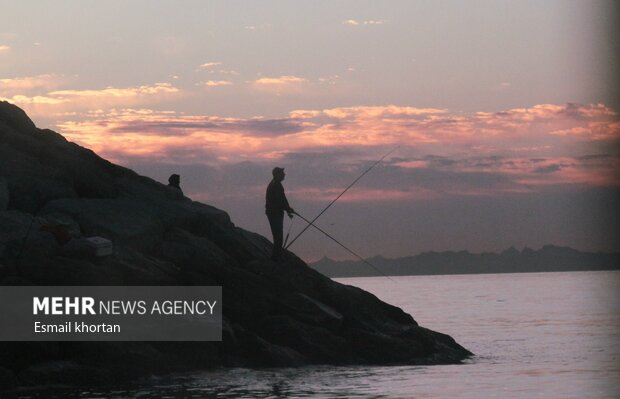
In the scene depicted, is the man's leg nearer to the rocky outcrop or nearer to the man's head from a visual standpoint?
the rocky outcrop

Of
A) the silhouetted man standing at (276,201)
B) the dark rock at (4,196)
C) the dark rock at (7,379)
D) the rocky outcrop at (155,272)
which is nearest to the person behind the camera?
the dark rock at (7,379)

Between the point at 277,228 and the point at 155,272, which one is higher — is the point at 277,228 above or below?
above

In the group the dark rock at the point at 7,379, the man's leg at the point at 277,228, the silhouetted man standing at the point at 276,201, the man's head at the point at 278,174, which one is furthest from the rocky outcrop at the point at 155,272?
the man's head at the point at 278,174

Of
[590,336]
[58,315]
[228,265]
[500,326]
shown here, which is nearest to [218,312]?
[228,265]

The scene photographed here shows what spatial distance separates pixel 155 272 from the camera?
78.5 ft

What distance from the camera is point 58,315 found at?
21.7m

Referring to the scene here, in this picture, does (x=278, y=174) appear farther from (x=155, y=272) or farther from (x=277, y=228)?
(x=155, y=272)

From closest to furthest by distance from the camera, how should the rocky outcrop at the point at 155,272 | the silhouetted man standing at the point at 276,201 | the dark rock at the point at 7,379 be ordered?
the dark rock at the point at 7,379, the rocky outcrop at the point at 155,272, the silhouetted man standing at the point at 276,201

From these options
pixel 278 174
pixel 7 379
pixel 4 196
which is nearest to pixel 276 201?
pixel 278 174

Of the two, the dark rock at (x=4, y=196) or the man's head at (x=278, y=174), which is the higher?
the man's head at (x=278, y=174)

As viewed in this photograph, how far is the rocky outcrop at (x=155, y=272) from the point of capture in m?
21.7

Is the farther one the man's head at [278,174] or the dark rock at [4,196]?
the man's head at [278,174]

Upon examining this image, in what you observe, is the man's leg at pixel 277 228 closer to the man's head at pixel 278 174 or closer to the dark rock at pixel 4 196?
the man's head at pixel 278 174

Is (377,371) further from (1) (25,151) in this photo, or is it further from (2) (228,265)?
(1) (25,151)
